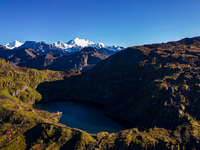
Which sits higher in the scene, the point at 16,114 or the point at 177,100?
the point at 177,100

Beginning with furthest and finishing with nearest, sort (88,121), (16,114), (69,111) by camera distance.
Result: (69,111) → (88,121) → (16,114)

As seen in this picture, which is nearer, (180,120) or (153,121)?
(180,120)

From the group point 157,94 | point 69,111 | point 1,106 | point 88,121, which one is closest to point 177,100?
point 157,94

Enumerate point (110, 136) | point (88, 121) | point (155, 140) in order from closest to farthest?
point (155, 140)
point (110, 136)
point (88, 121)

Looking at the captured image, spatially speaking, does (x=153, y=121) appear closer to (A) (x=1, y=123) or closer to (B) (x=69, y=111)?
(B) (x=69, y=111)

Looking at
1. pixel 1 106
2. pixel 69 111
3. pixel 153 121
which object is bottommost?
pixel 69 111

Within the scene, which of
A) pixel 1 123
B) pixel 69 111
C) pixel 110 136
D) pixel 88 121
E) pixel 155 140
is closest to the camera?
pixel 155 140

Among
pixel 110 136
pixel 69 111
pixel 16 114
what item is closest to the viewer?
pixel 110 136

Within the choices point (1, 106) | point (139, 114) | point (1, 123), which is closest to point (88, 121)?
point (139, 114)

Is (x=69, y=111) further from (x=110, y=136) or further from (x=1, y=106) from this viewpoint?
(x=110, y=136)
